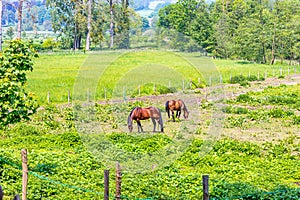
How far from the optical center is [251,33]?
69.0 meters

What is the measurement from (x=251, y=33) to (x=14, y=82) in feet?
188

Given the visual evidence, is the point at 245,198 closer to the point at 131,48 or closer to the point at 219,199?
the point at 219,199

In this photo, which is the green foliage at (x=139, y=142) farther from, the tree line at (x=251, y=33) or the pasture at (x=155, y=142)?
the tree line at (x=251, y=33)

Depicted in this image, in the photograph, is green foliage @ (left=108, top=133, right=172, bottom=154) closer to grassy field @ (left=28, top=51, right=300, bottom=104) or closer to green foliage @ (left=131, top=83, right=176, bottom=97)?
grassy field @ (left=28, top=51, right=300, bottom=104)

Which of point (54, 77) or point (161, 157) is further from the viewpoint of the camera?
point (54, 77)

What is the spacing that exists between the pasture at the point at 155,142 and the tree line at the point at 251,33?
2729cm

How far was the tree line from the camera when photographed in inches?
2635

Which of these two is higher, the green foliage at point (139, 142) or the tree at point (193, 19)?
the tree at point (193, 19)

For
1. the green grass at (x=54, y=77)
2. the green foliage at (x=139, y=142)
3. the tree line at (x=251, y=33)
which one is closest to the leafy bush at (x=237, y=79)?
the green grass at (x=54, y=77)

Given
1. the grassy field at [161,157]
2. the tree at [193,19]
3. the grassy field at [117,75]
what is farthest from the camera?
the tree at [193,19]

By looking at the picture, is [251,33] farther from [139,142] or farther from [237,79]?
[139,142]

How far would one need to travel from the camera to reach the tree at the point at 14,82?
14.6m

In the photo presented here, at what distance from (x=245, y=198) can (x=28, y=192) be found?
207 inches

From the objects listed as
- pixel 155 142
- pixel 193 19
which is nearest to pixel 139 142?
pixel 155 142
